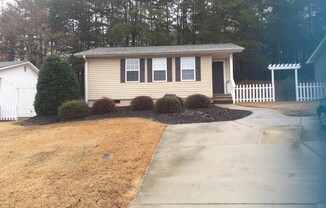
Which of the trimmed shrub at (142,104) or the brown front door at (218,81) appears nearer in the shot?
the trimmed shrub at (142,104)

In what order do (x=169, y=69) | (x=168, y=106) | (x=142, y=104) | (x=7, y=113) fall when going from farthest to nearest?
(x=7, y=113)
(x=169, y=69)
(x=142, y=104)
(x=168, y=106)

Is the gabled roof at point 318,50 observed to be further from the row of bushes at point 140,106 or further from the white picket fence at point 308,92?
the row of bushes at point 140,106

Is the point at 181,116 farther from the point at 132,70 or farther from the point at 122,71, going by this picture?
the point at 122,71

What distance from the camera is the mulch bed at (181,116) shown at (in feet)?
37.9

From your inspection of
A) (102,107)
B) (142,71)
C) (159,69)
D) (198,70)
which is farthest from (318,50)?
(102,107)

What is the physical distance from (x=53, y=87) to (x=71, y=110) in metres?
2.12

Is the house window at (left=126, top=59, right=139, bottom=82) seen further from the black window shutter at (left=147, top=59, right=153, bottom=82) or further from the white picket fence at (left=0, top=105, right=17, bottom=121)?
the white picket fence at (left=0, top=105, right=17, bottom=121)

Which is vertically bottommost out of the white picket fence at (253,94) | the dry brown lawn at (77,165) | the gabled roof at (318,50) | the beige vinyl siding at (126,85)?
the dry brown lawn at (77,165)

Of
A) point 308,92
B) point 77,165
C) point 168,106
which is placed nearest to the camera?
point 77,165

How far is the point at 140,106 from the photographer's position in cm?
1452

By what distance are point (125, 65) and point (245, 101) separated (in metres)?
7.05

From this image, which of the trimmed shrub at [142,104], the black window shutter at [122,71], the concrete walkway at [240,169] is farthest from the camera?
the black window shutter at [122,71]

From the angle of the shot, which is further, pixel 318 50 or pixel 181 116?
pixel 318 50

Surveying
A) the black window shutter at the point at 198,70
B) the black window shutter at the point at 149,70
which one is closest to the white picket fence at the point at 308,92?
the black window shutter at the point at 198,70
